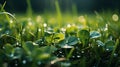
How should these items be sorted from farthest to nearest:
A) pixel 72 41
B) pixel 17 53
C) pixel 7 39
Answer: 1. pixel 7 39
2. pixel 72 41
3. pixel 17 53

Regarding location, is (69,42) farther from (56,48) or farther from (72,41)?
(56,48)

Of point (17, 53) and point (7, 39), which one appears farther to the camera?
point (7, 39)

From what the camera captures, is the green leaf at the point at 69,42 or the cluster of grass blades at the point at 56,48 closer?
the cluster of grass blades at the point at 56,48

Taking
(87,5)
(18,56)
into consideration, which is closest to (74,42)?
(18,56)

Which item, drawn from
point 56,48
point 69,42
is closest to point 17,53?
point 56,48

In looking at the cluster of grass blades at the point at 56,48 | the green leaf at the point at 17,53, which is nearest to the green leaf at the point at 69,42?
the cluster of grass blades at the point at 56,48

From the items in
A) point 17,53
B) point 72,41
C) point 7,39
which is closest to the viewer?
point 17,53

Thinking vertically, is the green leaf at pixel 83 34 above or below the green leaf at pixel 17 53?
above

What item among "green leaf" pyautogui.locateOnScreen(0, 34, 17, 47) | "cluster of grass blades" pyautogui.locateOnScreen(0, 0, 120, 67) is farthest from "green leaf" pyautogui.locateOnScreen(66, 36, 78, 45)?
"green leaf" pyautogui.locateOnScreen(0, 34, 17, 47)

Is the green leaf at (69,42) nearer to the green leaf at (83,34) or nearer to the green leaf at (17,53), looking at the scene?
the green leaf at (83,34)

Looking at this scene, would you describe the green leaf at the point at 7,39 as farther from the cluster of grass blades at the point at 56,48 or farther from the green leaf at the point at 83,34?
the green leaf at the point at 83,34

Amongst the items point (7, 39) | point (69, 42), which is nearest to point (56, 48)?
point (69, 42)

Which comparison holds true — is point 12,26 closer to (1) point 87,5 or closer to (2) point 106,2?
(2) point 106,2

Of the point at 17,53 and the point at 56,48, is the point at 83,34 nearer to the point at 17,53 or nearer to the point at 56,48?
the point at 56,48
